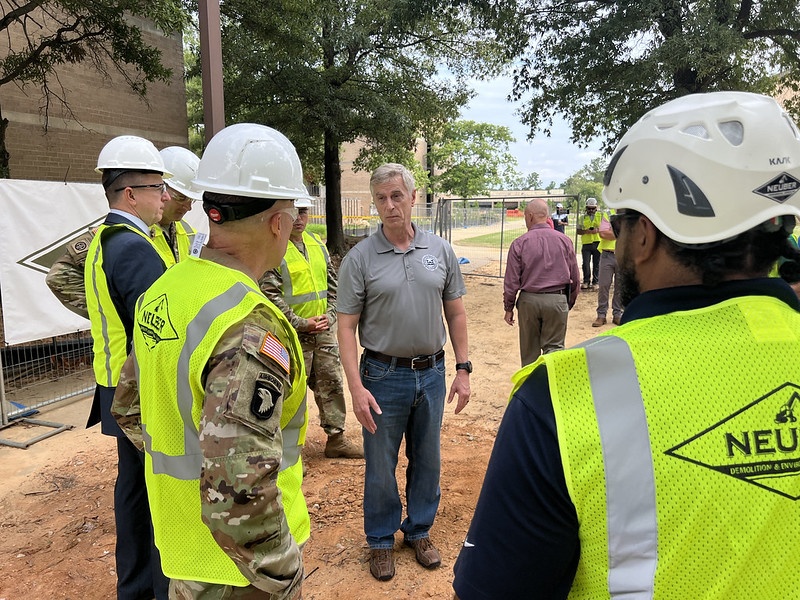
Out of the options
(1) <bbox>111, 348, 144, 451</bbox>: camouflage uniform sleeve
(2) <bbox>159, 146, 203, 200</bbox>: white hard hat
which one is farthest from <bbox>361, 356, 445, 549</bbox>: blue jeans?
(2) <bbox>159, 146, 203, 200</bbox>: white hard hat

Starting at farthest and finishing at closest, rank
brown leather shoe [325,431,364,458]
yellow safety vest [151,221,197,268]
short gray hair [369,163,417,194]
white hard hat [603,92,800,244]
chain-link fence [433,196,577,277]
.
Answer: chain-link fence [433,196,577,277], brown leather shoe [325,431,364,458], yellow safety vest [151,221,197,268], short gray hair [369,163,417,194], white hard hat [603,92,800,244]

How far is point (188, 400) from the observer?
59.7 inches

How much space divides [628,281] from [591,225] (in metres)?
11.7

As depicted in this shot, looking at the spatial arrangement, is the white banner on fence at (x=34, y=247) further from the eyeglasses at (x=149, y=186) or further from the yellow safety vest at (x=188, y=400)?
the yellow safety vest at (x=188, y=400)

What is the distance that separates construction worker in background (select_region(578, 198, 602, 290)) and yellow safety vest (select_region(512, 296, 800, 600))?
11033 millimetres

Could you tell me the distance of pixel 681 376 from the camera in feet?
2.95

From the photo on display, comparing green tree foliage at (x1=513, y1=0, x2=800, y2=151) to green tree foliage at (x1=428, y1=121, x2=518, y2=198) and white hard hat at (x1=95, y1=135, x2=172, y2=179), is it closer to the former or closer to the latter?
white hard hat at (x1=95, y1=135, x2=172, y2=179)

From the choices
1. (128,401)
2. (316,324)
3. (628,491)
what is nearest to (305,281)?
(316,324)

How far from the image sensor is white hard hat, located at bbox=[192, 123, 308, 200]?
169 centimetres

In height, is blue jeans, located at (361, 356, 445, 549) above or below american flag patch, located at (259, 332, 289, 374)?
below

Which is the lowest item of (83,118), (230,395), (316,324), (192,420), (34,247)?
(316,324)

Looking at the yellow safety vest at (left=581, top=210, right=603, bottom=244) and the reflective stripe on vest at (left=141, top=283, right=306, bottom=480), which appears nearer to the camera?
the reflective stripe on vest at (left=141, top=283, right=306, bottom=480)

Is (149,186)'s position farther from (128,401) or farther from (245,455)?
(245,455)

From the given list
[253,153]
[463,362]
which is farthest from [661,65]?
[253,153]
